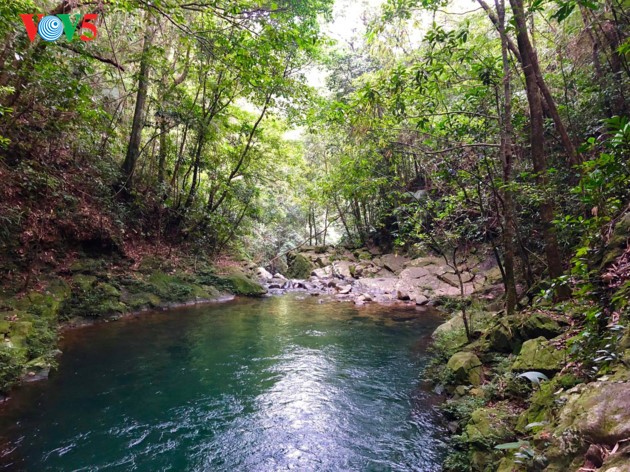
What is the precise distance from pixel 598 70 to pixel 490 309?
5.69 meters

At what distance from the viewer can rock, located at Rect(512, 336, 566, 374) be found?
12.2 feet

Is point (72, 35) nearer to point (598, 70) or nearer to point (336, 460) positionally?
point (336, 460)

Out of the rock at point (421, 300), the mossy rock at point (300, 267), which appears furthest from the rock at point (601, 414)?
the mossy rock at point (300, 267)

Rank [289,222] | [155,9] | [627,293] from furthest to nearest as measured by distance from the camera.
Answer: [289,222] < [155,9] < [627,293]

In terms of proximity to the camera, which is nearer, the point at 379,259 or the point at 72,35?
the point at 72,35

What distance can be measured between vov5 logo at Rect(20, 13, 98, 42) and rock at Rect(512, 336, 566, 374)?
8532 millimetres

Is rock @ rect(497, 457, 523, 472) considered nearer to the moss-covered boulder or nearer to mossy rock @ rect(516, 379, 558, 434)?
mossy rock @ rect(516, 379, 558, 434)

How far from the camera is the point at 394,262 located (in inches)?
736

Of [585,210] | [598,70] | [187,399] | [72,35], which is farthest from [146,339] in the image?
[598,70]

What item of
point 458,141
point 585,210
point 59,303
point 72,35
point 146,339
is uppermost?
point 72,35

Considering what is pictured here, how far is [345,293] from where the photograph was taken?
49.7ft

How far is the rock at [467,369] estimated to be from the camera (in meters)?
4.93

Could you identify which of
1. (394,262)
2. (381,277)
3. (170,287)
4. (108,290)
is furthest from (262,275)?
(108,290)

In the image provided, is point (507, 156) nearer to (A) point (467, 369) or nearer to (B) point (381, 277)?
(A) point (467, 369)
